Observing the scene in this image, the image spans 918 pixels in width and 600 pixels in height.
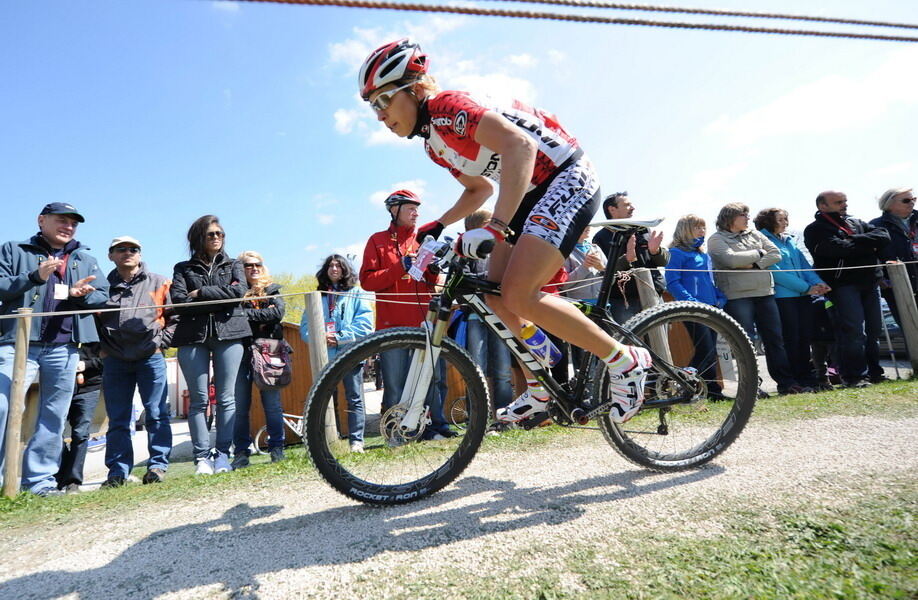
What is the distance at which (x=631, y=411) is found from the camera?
266cm

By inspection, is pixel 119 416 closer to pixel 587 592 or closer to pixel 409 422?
pixel 409 422

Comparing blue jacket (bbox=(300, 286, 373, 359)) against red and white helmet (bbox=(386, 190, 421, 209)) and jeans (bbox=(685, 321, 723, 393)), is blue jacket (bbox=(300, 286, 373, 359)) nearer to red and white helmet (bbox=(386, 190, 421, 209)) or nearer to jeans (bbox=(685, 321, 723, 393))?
red and white helmet (bbox=(386, 190, 421, 209))

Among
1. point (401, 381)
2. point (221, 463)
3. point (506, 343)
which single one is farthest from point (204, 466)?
point (506, 343)

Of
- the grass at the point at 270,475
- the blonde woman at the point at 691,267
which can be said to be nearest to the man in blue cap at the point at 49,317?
the grass at the point at 270,475

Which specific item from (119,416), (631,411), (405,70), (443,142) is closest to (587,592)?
(631,411)

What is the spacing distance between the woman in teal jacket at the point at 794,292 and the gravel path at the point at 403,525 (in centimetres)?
377

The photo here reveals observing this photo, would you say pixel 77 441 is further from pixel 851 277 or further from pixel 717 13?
pixel 851 277

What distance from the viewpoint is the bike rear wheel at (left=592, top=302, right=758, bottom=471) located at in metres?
2.88

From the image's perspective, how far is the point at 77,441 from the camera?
502cm

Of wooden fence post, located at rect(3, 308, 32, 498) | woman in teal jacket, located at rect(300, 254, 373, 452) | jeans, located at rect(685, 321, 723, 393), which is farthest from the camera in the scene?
woman in teal jacket, located at rect(300, 254, 373, 452)

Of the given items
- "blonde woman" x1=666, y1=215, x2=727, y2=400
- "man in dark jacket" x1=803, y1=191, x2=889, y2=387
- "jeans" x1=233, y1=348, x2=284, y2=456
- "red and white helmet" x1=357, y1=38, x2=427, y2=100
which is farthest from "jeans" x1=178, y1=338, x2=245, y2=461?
"man in dark jacket" x1=803, y1=191, x2=889, y2=387

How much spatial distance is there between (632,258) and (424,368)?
3.48 metres

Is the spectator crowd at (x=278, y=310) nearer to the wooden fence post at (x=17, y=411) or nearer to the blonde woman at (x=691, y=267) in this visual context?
the blonde woman at (x=691, y=267)

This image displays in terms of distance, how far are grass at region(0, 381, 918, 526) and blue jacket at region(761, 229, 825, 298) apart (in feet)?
6.74
